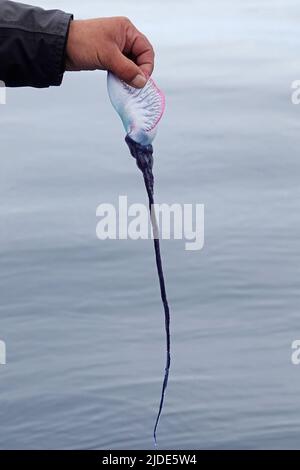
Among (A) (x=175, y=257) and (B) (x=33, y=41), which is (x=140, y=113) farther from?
(A) (x=175, y=257)

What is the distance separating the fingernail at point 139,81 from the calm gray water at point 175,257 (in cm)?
38

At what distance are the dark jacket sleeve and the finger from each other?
54 mm

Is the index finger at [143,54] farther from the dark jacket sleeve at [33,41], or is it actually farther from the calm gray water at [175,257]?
the calm gray water at [175,257]

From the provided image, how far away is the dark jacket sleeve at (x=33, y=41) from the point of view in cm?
81

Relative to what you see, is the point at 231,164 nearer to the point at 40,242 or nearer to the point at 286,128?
the point at 286,128

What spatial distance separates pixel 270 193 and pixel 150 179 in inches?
17.5

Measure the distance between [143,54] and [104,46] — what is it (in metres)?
0.04

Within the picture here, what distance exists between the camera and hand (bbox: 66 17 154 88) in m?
0.82

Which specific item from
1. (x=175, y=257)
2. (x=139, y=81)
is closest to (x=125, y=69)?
(x=139, y=81)

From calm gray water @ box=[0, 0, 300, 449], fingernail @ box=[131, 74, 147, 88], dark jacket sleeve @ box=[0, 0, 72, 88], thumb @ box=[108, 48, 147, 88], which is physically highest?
dark jacket sleeve @ box=[0, 0, 72, 88]

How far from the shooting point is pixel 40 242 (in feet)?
4.09

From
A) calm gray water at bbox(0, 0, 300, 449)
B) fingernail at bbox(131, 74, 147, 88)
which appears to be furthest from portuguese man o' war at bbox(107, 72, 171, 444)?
calm gray water at bbox(0, 0, 300, 449)

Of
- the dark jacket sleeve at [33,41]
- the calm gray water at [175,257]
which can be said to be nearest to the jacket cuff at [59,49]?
the dark jacket sleeve at [33,41]

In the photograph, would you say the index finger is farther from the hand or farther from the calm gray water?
the calm gray water
